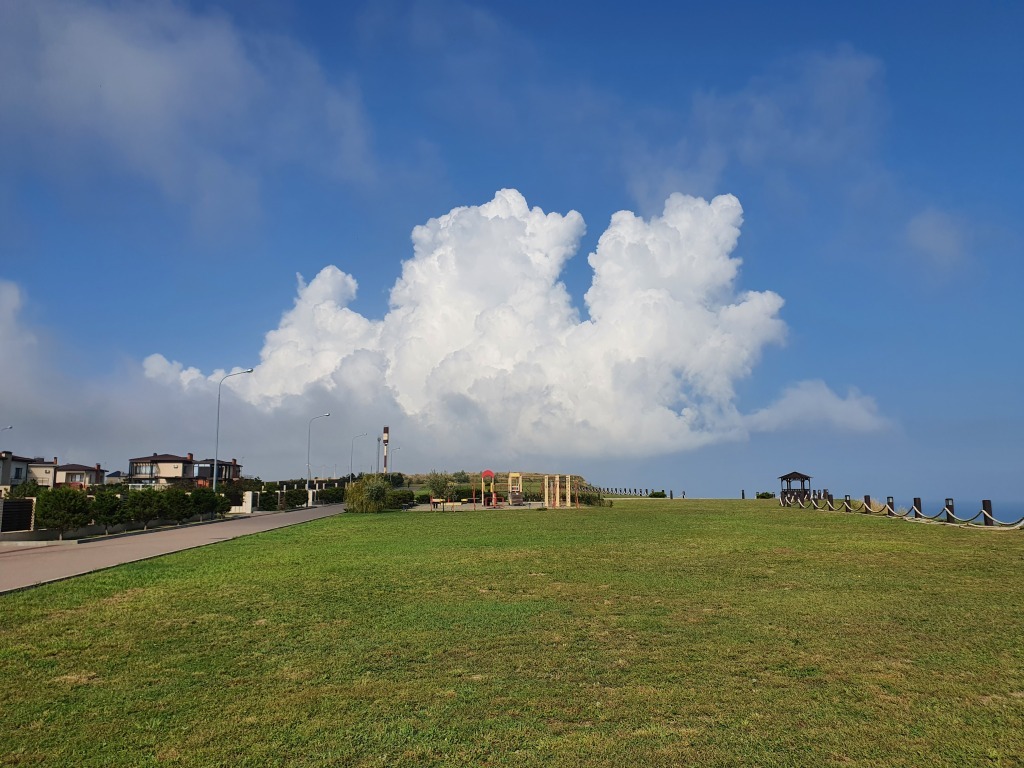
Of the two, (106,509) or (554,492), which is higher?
(554,492)

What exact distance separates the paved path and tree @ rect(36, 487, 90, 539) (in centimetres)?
188

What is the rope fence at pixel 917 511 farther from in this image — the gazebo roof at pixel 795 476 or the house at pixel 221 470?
the house at pixel 221 470

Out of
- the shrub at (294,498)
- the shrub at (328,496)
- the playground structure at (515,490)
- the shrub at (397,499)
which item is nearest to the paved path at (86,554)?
the shrub at (397,499)

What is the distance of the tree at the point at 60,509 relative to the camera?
23844 mm

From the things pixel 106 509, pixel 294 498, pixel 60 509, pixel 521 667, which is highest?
pixel 60 509

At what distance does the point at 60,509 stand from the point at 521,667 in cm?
2329

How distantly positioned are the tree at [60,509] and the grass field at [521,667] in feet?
40.8

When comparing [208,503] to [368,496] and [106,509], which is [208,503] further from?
[106,509]

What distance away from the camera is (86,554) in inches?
728

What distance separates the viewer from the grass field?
496 cm

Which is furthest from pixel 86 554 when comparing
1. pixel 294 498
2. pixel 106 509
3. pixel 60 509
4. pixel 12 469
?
pixel 12 469

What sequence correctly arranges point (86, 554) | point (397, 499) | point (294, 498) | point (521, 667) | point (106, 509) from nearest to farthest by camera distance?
1. point (521, 667)
2. point (86, 554)
3. point (106, 509)
4. point (397, 499)
5. point (294, 498)

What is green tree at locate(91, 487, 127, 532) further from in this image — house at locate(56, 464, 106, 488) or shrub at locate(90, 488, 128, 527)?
house at locate(56, 464, 106, 488)

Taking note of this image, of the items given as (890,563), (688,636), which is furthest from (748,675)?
(890,563)
